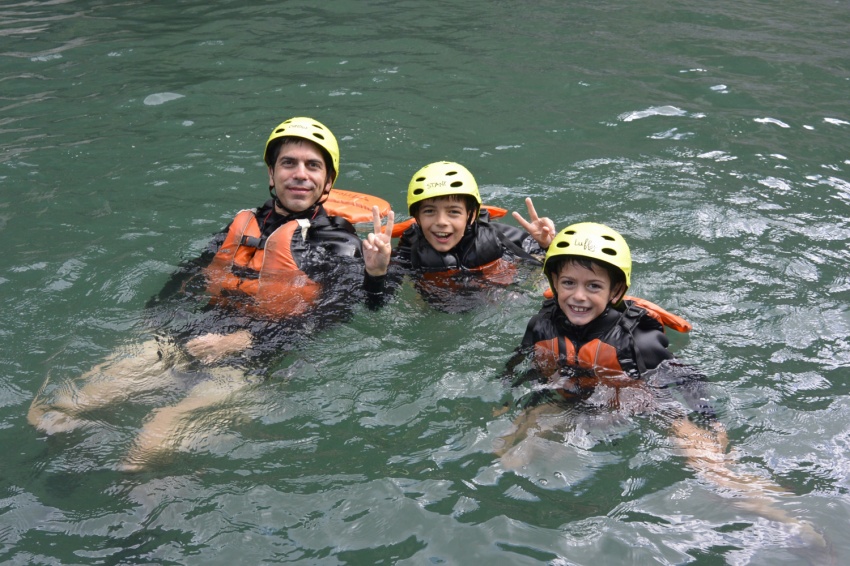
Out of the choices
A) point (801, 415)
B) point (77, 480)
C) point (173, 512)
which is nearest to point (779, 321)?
point (801, 415)

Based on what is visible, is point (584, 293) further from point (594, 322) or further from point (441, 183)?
point (441, 183)

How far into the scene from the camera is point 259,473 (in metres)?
5.07

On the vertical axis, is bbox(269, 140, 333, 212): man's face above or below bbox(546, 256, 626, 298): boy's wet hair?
above

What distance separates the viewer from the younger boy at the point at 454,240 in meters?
6.83

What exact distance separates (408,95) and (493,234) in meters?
5.10

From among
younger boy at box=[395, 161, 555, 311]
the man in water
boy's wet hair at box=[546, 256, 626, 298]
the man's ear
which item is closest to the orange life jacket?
the man in water

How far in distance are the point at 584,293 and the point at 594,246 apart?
336 millimetres

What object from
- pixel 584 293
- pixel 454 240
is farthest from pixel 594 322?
pixel 454 240

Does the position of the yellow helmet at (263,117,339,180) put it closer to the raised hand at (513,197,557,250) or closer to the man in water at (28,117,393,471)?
the man in water at (28,117,393,471)

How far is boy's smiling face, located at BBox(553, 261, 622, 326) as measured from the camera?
569cm

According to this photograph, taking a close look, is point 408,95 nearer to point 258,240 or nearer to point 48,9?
point 258,240

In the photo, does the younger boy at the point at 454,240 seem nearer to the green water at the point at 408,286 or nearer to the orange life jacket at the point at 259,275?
the green water at the point at 408,286

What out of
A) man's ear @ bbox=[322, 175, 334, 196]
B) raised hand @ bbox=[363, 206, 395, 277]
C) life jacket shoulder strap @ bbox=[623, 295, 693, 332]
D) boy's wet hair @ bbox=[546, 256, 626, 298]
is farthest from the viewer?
man's ear @ bbox=[322, 175, 334, 196]

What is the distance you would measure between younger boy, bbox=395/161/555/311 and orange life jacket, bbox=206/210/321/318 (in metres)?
1.02
